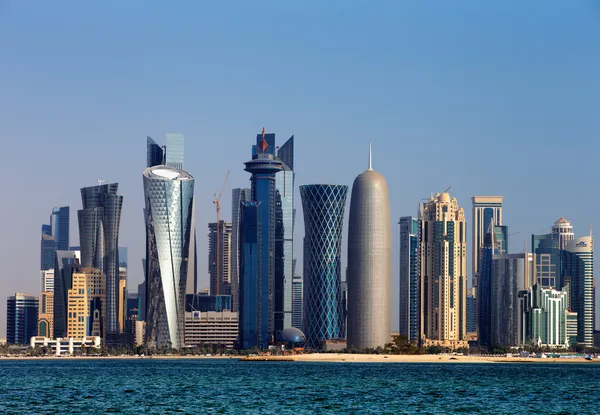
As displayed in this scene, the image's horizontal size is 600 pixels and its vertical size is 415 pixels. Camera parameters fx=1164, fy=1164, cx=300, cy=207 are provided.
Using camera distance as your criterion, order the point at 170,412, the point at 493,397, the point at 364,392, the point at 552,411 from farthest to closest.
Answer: the point at 364,392, the point at 493,397, the point at 552,411, the point at 170,412

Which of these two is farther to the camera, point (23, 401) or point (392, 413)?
point (23, 401)

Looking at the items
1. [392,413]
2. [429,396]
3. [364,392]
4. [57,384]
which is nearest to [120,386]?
[57,384]

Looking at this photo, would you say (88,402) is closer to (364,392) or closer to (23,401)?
(23,401)

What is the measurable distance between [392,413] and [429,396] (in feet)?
102

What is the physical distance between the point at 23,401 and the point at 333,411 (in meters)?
37.1

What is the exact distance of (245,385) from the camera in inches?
7116

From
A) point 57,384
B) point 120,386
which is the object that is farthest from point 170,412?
point 57,384

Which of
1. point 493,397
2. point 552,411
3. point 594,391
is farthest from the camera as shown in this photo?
point 594,391

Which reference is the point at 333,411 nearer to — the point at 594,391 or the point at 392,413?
the point at 392,413

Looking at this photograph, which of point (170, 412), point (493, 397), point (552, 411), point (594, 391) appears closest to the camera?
point (170, 412)

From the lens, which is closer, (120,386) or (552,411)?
(552,411)

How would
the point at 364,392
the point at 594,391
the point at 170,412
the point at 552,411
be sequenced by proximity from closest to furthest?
the point at 170,412 < the point at 552,411 < the point at 364,392 < the point at 594,391

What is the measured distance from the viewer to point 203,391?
159875mm

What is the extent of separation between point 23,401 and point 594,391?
85451 millimetres
